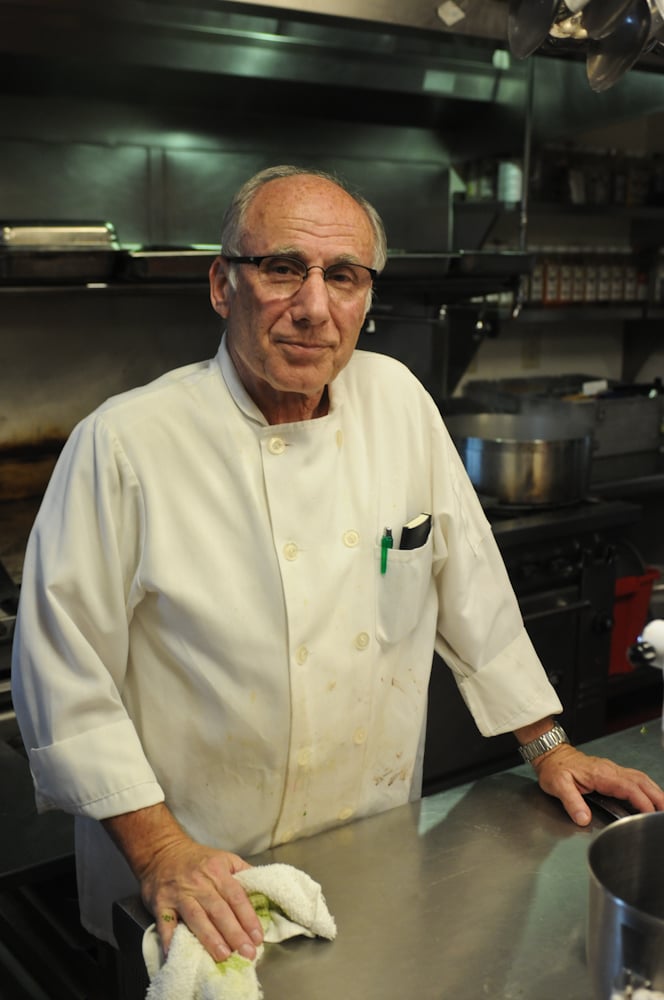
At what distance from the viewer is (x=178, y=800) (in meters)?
1.41

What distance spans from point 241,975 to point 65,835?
1.26 metres

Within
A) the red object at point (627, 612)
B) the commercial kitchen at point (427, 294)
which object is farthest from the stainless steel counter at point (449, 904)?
the red object at point (627, 612)

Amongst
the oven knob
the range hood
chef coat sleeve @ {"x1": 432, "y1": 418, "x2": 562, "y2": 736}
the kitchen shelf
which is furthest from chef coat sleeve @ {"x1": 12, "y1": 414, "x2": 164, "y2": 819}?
the kitchen shelf

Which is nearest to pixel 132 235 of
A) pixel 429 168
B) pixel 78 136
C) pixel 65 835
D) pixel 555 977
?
pixel 78 136

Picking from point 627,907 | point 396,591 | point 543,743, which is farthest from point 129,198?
point 627,907

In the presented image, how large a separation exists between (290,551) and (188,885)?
480 millimetres

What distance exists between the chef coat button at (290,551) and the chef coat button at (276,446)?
5.2 inches

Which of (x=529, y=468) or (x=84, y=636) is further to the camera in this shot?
(x=529, y=468)

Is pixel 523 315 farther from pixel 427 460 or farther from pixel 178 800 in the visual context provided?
pixel 178 800

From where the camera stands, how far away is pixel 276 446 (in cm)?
140

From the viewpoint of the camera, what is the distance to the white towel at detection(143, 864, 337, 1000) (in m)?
0.92

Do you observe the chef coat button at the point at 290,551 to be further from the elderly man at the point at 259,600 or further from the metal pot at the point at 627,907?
the metal pot at the point at 627,907

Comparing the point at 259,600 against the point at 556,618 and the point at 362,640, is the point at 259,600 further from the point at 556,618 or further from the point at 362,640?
the point at 556,618

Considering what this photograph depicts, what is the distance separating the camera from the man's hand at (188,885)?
99 centimetres
